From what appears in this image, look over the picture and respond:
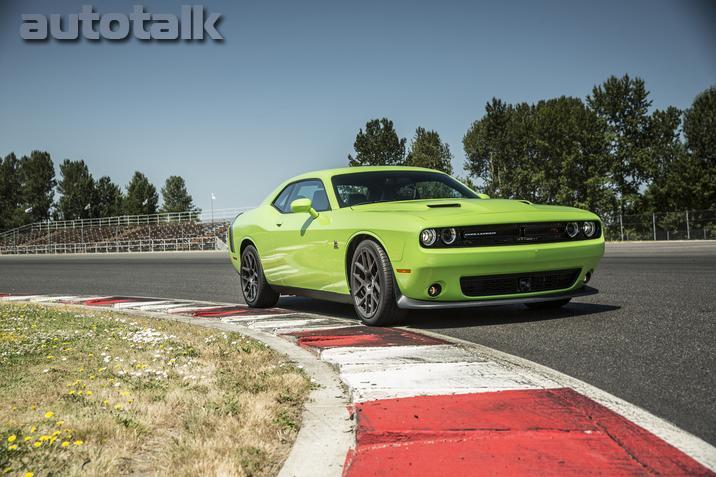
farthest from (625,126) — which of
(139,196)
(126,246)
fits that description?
(139,196)

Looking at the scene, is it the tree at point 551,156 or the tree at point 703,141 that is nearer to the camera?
the tree at point 703,141

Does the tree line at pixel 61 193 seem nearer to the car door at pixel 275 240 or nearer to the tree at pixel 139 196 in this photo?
the tree at pixel 139 196

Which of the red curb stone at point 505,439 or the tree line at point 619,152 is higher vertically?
the tree line at point 619,152

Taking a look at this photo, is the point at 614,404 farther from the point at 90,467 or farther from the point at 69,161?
the point at 69,161

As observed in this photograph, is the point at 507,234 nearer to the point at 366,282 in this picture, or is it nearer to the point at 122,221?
the point at 366,282

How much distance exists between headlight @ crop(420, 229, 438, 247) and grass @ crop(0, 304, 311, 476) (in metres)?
1.49

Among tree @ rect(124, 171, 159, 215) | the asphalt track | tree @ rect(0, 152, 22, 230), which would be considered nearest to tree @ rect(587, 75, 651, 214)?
the asphalt track

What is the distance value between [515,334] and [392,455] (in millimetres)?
3165

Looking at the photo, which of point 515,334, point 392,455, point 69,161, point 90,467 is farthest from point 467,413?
point 69,161

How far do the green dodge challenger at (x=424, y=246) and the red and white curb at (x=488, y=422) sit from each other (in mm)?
927

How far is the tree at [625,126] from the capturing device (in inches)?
2329

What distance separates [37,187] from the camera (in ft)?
338

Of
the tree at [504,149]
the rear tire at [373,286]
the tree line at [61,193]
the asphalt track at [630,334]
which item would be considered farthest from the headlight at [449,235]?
the tree line at [61,193]

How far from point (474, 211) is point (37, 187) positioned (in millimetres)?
106285
